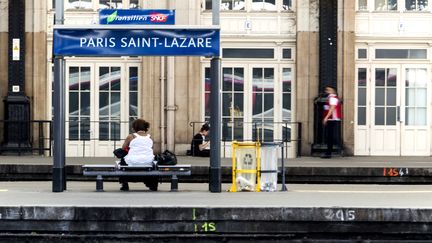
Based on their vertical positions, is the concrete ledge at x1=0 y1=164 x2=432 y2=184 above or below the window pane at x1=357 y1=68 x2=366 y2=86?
below

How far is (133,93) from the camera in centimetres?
2670

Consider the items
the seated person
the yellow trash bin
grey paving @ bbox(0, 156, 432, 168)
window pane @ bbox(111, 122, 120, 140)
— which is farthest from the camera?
window pane @ bbox(111, 122, 120, 140)

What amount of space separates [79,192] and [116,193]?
0.63 m

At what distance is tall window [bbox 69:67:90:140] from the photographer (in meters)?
26.6

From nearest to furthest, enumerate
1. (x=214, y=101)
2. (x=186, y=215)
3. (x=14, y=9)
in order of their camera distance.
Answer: (x=186, y=215)
(x=214, y=101)
(x=14, y=9)

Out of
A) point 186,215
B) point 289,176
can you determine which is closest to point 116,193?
point 186,215

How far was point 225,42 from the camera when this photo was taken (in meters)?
26.6

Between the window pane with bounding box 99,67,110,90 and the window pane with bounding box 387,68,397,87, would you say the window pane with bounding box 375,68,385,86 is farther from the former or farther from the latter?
the window pane with bounding box 99,67,110,90

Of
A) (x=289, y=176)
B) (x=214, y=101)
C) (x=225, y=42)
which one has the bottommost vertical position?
(x=289, y=176)

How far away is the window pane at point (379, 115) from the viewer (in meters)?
26.6

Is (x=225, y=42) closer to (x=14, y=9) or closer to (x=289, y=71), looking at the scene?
(x=289, y=71)

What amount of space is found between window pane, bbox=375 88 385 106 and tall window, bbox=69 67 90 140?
27.5 ft

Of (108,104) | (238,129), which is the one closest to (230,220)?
(238,129)

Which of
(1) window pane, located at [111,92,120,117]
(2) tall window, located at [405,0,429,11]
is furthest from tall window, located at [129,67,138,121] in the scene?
(2) tall window, located at [405,0,429,11]
